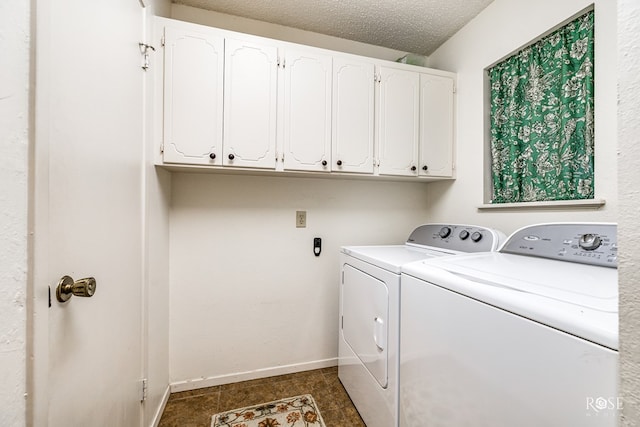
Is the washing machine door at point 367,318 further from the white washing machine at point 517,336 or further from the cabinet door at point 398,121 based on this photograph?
the cabinet door at point 398,121

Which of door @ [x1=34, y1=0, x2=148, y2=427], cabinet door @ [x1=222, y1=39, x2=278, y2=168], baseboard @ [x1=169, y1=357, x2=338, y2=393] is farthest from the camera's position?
baseboard @ [x1=169, y1=357, x2=338, y2=393]

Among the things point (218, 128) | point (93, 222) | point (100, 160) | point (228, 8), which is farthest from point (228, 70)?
point (93, 222)

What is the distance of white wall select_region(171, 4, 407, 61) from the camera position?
181cm

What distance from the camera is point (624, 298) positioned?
0.37 meters

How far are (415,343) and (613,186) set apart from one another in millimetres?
1145

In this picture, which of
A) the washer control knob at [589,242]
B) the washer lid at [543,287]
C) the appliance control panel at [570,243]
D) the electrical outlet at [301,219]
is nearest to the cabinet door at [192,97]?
the electrical outlet at [301,219]

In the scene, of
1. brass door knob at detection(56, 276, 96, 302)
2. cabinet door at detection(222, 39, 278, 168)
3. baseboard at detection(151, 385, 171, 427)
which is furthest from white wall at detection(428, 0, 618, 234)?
baseboard at detection(151, 385, 171, 427)

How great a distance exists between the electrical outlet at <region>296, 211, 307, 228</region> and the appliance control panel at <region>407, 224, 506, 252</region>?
828 millimetres

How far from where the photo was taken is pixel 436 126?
196 cm

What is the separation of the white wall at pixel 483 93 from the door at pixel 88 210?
2000 millimetres

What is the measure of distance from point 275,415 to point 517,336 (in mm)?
1491

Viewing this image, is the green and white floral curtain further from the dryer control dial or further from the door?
the door

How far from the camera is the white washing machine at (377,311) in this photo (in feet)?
3.94

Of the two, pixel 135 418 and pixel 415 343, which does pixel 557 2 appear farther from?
pixel 135 418
